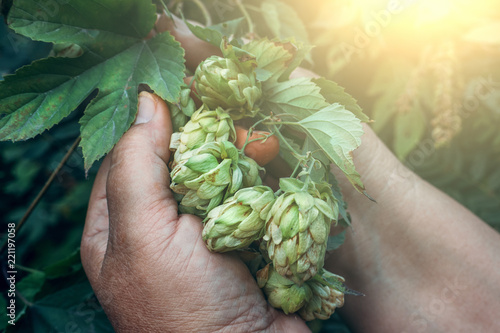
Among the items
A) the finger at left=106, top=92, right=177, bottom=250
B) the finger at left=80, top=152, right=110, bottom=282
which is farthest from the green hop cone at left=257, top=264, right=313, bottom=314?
the finger at left=80, top=152, right=110, bottom=282

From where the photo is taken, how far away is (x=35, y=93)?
1007 mm

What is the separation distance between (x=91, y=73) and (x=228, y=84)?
16.6 inches

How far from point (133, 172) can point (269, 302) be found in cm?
48

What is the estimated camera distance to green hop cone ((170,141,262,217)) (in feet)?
2.78

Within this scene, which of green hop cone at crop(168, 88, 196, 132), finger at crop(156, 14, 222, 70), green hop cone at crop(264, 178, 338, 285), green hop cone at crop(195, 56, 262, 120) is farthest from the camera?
finger at crop(156, 14, 222, 70)

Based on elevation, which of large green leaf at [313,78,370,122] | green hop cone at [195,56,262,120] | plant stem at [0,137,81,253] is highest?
large green leaf at [313,78,370,122]

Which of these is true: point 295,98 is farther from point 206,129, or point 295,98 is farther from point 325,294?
point 325,294

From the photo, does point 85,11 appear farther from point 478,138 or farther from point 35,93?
point 478,138

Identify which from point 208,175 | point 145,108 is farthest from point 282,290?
point 145,108

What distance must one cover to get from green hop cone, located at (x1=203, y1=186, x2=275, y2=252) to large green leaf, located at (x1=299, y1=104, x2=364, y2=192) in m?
0.18

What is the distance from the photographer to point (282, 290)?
0.95 meters

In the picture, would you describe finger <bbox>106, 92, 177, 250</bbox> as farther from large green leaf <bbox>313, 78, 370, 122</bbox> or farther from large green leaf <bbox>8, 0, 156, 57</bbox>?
large green leaf <bbox>313, 78, 370, 122</bbox>

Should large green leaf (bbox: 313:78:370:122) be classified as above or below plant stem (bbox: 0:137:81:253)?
above

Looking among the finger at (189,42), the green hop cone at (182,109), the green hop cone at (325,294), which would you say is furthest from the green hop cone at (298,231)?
the finger at (189,42)
